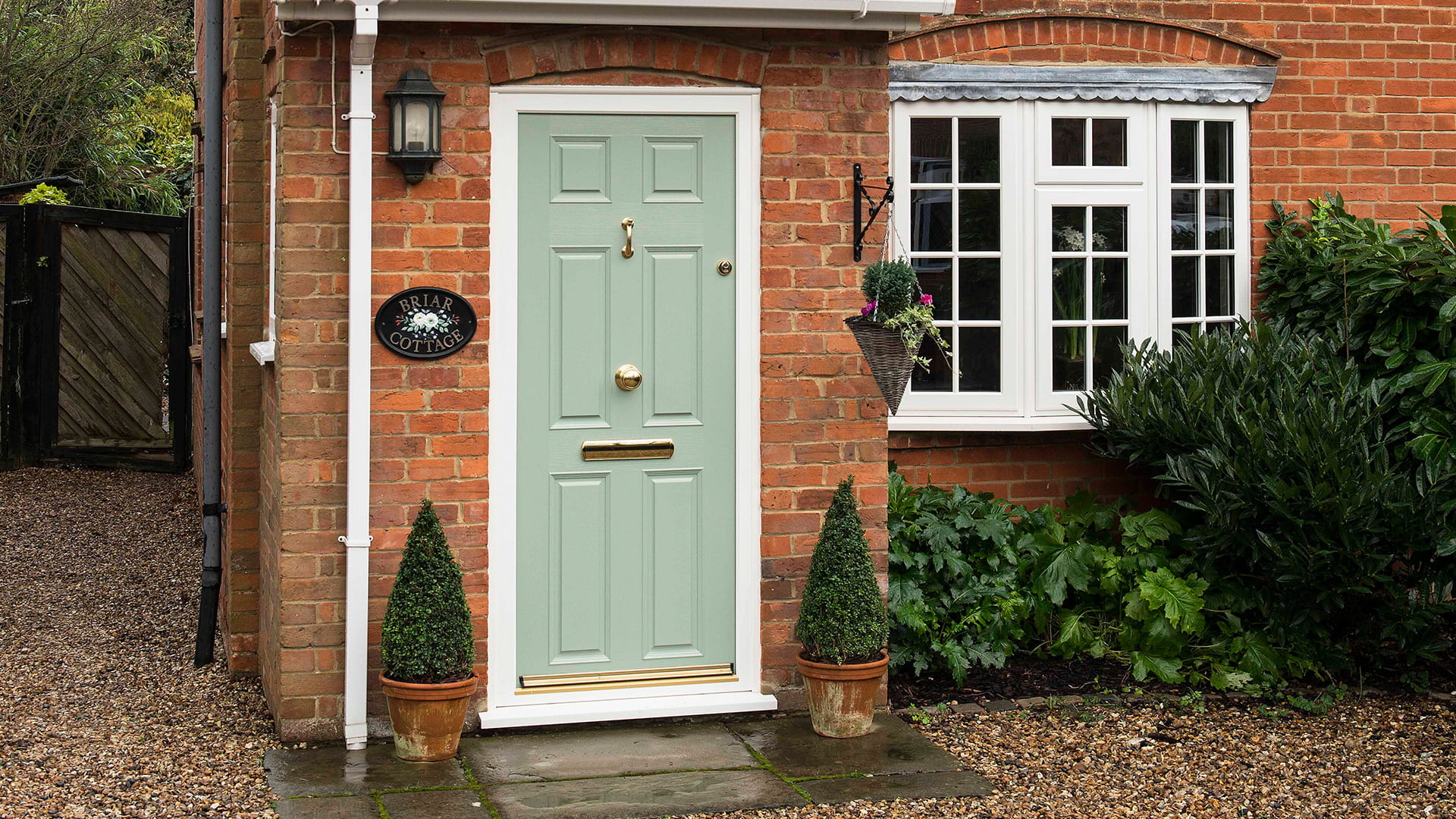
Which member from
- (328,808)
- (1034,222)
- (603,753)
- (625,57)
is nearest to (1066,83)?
(1034,222)

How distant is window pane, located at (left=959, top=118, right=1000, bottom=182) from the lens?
6.72m

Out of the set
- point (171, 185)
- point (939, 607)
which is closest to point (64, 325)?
point (171, 185)

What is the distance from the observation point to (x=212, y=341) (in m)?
6.20

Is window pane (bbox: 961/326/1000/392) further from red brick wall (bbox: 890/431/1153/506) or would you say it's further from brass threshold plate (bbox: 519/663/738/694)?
brass threshold plate (bbox: 519/663/738/694)

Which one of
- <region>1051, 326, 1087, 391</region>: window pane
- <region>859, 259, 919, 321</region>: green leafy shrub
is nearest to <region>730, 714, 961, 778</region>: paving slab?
<region>859, 259, 919, 321</region>: green leafy shrub

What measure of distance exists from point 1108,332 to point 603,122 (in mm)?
2815

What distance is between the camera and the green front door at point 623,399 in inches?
206

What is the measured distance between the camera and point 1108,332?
6.83 meters

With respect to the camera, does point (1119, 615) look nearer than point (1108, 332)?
Yes

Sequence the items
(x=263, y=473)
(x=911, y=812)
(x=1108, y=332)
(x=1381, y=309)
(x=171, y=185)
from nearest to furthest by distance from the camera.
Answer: (x=911, y=812), (x=263, y=473), (x=1381, y=309), (x=1108, y=332), (x=171, y=185)

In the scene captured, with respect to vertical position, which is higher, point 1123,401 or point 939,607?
point 1123,401

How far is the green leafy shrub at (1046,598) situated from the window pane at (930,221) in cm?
111

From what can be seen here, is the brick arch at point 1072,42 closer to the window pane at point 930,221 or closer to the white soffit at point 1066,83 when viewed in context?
the white soffit at point 1066,83

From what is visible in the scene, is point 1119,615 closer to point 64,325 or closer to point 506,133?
point 506,133
